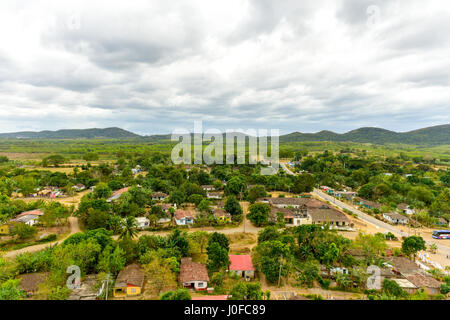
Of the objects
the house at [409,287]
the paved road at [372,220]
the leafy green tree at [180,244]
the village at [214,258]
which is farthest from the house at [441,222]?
the leafy green tree at [180,244]

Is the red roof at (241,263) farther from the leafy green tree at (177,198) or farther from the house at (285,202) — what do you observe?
the house at (285,202)

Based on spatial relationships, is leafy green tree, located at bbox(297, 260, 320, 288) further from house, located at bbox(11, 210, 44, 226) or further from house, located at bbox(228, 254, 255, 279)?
house, located at bbox(11, 210, 44, 226)

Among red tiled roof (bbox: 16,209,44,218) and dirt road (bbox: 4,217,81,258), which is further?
red tiled roof (bbox: 16,209,44,218)

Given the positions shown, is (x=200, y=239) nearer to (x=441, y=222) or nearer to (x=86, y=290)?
(x=86, y=290)

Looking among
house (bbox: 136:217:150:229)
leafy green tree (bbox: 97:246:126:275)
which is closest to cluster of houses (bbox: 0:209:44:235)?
house (bbox: 136:217:150:229)
